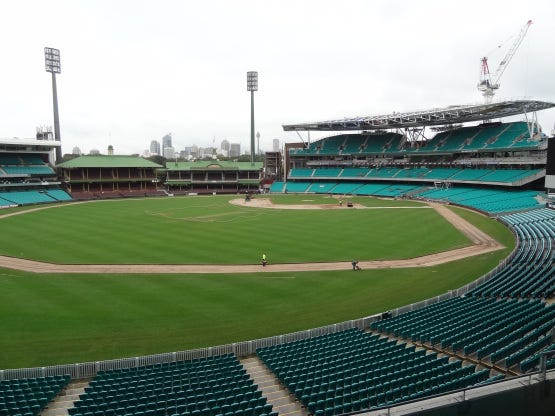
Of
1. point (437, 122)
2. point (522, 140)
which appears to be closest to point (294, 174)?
point (437, 122)

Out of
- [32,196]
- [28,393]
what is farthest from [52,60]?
[28,393]

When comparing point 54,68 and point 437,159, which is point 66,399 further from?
point 54,68

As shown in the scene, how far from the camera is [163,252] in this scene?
40781 millimetres

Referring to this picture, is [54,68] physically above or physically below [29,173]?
above

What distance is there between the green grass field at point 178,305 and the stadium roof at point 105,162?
7484 centimetres

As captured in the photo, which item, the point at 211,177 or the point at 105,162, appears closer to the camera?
the point at 105,162

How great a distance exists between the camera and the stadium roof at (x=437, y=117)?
245 feet

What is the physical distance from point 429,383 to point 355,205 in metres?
65.5

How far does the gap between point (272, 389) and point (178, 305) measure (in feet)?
41.8

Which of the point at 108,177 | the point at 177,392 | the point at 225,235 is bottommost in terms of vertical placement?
the point at 225,235

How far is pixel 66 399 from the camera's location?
1516 centimetres

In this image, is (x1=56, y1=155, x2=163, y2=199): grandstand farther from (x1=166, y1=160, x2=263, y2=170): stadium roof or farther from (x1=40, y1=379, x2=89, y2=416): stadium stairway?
(x1=40, y1=379, x2=89, y2=416): stadium stairway

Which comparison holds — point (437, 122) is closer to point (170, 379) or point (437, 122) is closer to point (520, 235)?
point (520, 235)

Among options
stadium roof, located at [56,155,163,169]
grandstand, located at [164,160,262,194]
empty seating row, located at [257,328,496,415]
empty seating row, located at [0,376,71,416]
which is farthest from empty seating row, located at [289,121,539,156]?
empty seating row, located at [0,376,71,416]
